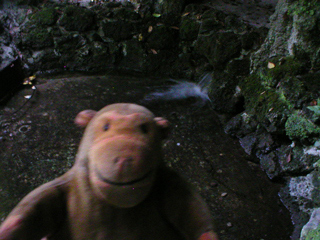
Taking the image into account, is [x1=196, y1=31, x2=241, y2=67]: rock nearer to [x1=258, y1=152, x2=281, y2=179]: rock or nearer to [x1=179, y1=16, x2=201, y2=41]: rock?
[x1=179, y1=16, x2=201, y2=41]: rock

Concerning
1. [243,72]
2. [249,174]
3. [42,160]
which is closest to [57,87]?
[42,160]

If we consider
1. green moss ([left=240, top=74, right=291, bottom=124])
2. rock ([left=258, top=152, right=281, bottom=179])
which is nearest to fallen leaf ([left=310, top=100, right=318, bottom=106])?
green moss ([left=240, top=74, right=291, bottom=124])

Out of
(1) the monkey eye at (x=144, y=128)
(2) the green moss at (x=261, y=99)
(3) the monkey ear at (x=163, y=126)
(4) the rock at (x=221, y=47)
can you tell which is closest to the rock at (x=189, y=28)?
(4) the rock at (x=221, y=47)

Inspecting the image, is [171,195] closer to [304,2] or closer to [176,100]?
[304,2]

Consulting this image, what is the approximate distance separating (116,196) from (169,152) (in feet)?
9.09

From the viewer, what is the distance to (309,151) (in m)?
3.63

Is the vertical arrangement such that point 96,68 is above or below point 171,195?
below

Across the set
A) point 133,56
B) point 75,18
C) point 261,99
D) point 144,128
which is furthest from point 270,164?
point 75,18

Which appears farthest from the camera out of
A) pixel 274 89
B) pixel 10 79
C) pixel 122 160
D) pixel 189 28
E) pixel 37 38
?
pixel 37 38

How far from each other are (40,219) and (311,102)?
10.6 feet

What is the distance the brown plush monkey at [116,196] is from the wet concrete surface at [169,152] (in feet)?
5.69

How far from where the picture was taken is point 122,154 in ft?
4.33

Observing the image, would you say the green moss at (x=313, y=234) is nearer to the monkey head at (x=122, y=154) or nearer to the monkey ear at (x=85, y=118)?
the monkey head at (x=122, y=154)

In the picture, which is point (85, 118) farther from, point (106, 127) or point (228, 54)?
point (228, 54)
